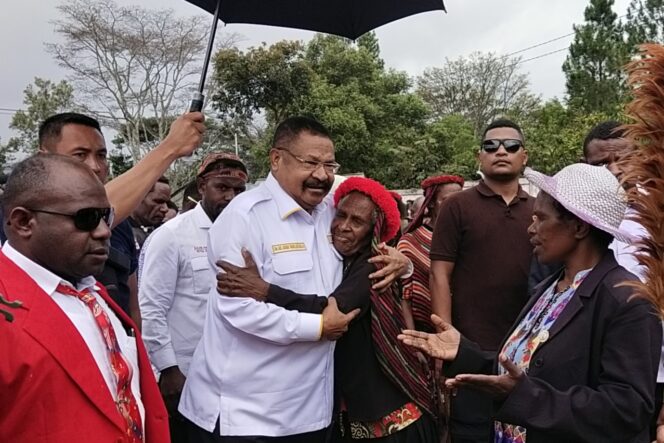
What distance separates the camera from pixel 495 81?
37812mm

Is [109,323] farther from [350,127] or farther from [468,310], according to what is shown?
[350,127]

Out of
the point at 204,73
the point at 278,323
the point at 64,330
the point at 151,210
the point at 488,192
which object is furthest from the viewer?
the point at 151,210

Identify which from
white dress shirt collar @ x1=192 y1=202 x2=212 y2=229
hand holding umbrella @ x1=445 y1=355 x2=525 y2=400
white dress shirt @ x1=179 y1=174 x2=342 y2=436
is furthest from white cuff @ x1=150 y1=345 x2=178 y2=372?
hand holding umbrella @ x1=445 y1=355 x2=525 y2=400

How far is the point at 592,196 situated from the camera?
2.20 meters

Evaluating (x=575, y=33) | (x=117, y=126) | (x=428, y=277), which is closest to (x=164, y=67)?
(x=117, y=126)

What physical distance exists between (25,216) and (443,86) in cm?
3904

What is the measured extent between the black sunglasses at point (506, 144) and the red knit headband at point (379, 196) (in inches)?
50.3

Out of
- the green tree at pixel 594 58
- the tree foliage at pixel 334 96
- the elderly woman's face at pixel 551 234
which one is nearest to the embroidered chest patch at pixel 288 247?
the elderly woman's face at pixel 551 234

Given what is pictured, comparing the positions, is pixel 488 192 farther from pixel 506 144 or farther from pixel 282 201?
pixel 282 201

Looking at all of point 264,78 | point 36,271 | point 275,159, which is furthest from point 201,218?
point 264,78

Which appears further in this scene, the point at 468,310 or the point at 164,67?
the point at 164,67

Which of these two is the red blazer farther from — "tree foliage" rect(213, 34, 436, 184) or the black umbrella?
"tree foliage" rect(213, 34, 436, 184)

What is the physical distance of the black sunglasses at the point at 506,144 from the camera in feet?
12.9

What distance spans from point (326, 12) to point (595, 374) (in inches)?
88.5
